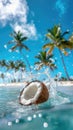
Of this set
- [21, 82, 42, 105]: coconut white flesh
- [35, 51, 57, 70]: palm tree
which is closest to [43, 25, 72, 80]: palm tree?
[35, 51, 57, 70]: palm tree

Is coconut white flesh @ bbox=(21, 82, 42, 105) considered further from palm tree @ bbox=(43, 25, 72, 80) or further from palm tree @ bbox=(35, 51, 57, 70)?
palm tree @ bbox=(35, 51, 57, 70)

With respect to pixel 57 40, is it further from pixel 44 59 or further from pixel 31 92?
pixel 31 92

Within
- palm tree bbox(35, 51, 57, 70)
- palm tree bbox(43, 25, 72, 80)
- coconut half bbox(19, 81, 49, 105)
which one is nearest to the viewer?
coconut half bbox(19, 81, 49, 105)

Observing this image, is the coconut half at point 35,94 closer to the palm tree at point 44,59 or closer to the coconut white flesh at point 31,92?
the coconut white flesh at point 31,92

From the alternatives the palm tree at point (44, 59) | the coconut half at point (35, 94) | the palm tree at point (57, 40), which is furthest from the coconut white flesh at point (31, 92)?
the palm tree at point (44, 59)

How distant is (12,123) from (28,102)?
16.2 feet

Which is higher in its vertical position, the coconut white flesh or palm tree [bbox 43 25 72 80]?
palm tree [bbox 43 25 72 80]

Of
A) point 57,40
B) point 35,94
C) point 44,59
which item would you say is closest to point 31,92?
point 35,94

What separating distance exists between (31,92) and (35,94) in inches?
51.8

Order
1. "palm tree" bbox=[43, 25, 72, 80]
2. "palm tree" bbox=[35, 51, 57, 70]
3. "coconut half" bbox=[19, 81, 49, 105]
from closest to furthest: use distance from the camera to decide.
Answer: "coconut half" bbox=[19, 81, 49, 105] → "palm tree" bbox=[43, 25, 72, 80] → "palm tree" bbox=[35, 51, 57, 70]

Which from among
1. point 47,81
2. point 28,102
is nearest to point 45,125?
point 28,102

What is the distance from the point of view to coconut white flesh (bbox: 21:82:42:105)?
45.7 ft

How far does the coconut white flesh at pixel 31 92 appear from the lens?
13938 mm

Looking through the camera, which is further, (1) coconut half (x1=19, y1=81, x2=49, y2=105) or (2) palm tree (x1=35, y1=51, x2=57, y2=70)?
(2) palm tree (x1=35, y1=51, x2=57, y2=70)
